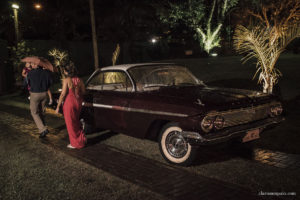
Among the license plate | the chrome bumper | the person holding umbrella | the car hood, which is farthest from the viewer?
the person holding umbrella

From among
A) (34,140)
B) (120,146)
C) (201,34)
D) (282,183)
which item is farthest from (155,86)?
(201,34)

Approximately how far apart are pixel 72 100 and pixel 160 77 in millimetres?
1828

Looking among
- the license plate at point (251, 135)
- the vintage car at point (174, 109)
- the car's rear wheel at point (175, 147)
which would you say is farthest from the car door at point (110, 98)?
the license plate at point (251, 135)

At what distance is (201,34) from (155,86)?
91.6 ft

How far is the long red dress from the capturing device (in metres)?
5.79

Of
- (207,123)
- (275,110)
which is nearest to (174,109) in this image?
(207,123)

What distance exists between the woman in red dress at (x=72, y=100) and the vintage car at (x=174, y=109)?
1.41 ft

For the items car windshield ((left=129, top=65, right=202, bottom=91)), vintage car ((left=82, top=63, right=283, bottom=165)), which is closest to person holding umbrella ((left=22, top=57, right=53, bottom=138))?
vintage car ((left=82, top=63, right=283, bottom=165))

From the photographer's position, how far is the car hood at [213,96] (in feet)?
14.7

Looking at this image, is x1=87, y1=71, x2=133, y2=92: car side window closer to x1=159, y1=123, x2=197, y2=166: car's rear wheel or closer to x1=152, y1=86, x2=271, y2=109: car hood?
x1=152, y1=86, x2=271, y2=109: car hood

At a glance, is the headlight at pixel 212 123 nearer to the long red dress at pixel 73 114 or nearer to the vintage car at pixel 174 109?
the vintage car at pixel 174 109

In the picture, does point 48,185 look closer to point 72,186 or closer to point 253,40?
point 72,186

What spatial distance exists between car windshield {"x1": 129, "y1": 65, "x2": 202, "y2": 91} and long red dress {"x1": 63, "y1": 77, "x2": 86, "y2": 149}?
121 centimetres

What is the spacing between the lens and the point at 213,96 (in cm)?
483
